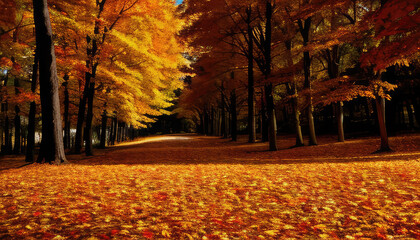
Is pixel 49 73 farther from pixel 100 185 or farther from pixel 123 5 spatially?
pixel 123 5

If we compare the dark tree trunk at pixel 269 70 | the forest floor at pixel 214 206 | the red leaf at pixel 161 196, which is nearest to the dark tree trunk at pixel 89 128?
the forest floor at pixel 214 206

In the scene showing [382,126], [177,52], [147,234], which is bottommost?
[147,234]

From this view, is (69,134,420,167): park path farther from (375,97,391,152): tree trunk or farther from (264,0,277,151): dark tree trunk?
(264,0,277,151): dark tree trunk

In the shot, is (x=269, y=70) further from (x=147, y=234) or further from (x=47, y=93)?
(x=147, y=234)

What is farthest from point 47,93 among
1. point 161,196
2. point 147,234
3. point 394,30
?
point 394,30

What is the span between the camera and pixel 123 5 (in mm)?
13703

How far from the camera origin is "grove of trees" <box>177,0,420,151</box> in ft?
27.0

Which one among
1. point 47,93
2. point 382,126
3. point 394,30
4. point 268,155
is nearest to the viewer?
point 394,30

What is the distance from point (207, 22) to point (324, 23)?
8.94 metres

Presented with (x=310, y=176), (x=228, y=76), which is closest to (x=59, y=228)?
(x=310, y=176)

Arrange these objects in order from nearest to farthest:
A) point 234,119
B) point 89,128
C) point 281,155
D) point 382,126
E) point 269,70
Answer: point 382,126 → point 281,155 → point 269,70 → point 89,128 → point 234,119

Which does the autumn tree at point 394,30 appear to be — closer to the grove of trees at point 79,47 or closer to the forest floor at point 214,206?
the forest floor at point 214,206

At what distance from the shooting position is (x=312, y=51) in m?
13.6

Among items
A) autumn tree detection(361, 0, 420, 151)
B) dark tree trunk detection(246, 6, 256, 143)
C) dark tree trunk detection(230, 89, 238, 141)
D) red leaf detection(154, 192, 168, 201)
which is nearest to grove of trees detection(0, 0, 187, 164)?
dark tree trunk detection(246, 6, 256, 143)
